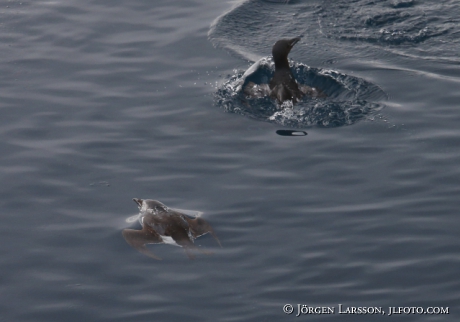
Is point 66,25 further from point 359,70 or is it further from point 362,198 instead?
point 362,198

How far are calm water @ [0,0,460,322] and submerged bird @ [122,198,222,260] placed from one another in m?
0.13

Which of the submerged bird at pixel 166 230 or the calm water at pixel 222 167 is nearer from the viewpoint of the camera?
the calm water at pixel 222 167

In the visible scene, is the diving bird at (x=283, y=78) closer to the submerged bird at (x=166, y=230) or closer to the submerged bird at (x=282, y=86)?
the submerged bird at (x=282, y=86)

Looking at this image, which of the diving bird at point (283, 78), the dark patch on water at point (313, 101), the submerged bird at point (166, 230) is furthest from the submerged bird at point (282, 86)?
the submerged bird at point (166, 230)

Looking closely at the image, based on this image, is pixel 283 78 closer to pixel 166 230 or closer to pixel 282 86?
pixel 282 86

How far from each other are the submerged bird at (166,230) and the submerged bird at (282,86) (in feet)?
12.5

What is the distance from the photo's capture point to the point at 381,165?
393 inches

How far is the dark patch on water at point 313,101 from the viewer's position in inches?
450

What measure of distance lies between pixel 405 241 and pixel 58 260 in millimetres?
4049

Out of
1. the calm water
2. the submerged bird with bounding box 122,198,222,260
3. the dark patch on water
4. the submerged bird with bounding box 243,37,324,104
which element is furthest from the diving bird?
the submerged bird with bounding box 122,198,222,260

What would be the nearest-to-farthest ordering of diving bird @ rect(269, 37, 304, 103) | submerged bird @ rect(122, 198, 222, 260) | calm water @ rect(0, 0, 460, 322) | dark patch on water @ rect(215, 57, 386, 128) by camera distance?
calm water @ rect(0, 0, 460, 322) < submerged bird @ rect(122, 198, 222, 260) < dark patch on water @ rect(215, 57, 386, 128) < diving bird @ rect(269, 37, 304, 103)

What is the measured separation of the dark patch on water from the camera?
1142cm

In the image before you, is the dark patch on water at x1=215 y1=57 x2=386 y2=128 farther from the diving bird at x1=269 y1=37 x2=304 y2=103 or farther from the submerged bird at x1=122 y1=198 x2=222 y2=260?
the submerged bird at x1=122 y1=198 x2=222 y2=260

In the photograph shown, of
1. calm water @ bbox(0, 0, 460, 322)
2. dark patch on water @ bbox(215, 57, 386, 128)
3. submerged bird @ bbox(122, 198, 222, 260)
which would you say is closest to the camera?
calm water @ bbox(0, 0, 460, 322)
